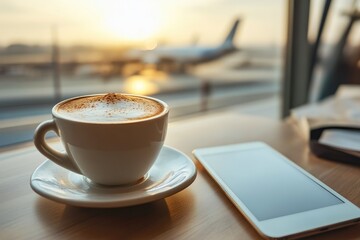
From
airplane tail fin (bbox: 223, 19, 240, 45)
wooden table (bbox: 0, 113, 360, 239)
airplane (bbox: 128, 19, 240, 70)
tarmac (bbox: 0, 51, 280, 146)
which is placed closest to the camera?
wooden table (bbox: 0, 113, 360, 239)

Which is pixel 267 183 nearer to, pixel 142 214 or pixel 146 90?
pixel 142 214

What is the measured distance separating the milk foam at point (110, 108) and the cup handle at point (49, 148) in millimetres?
19

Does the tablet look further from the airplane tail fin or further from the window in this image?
the airplane tail fin

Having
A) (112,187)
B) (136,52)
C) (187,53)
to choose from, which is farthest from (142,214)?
(187,53)

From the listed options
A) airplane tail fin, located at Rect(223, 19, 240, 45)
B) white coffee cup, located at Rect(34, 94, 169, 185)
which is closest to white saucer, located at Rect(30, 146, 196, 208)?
white coffee cup, located at Rect(34, 94, 169, 185)

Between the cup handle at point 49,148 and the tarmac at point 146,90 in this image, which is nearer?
the cup handle at point 49,148

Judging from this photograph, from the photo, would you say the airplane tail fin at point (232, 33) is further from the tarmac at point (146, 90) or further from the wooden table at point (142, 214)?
the wooden table at point (142, 214)

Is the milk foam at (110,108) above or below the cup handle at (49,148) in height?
above

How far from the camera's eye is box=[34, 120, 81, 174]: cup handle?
36 cm

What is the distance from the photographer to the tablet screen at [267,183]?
35 cm

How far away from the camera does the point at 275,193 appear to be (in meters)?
0.38

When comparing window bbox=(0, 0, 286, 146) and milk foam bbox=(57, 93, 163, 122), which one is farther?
window bbox=(0, 0, 286, 146)

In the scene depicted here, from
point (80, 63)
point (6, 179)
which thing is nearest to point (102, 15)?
point (80, 63)

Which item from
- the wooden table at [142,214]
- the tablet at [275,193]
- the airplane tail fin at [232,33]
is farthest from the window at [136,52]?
the tablet at [275,193]
